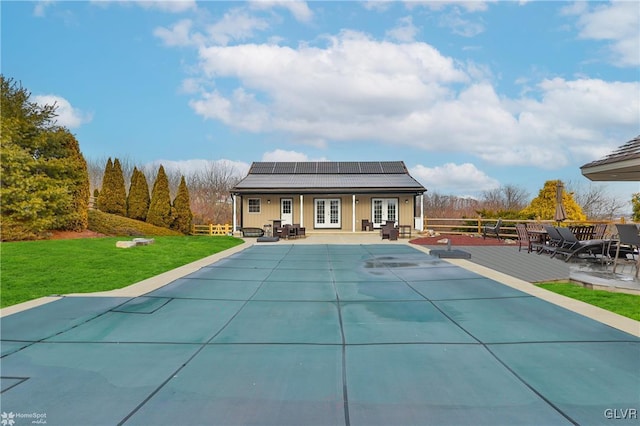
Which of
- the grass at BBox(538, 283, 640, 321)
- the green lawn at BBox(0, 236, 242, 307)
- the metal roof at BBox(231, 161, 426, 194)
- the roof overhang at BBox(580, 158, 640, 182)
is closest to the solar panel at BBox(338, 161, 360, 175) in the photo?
the metal roof at BBox(231, 161, 426, 194)

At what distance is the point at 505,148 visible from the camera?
24109 mm

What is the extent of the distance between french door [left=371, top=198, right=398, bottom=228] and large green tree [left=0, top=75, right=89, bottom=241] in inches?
630

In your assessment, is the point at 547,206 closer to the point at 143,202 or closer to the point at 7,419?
the point at 7,419

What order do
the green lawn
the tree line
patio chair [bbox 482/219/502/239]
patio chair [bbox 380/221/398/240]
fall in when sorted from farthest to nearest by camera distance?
the tree line → patio chair [bbox 380/221/398/240] → patio chair [bbox 482/219/502/239] → the green lawn

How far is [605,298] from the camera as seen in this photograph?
5.70 m

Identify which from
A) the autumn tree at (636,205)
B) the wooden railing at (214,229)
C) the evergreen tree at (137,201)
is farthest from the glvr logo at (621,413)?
the evergreen tree at (137,201)

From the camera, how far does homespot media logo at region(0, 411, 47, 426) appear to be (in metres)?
2.35

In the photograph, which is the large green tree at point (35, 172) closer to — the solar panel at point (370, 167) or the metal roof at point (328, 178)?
the metal roof at point (328, 178)

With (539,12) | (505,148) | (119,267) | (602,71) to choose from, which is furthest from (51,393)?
(505,148)

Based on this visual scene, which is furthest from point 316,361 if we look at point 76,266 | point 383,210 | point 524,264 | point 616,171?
point 383,210

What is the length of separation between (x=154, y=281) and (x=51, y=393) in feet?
15.3

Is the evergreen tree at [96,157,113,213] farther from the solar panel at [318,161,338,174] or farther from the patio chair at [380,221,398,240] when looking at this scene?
the patio chair at [380,221,398,240]

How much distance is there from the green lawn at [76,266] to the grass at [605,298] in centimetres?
846

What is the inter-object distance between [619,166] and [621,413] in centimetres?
755
